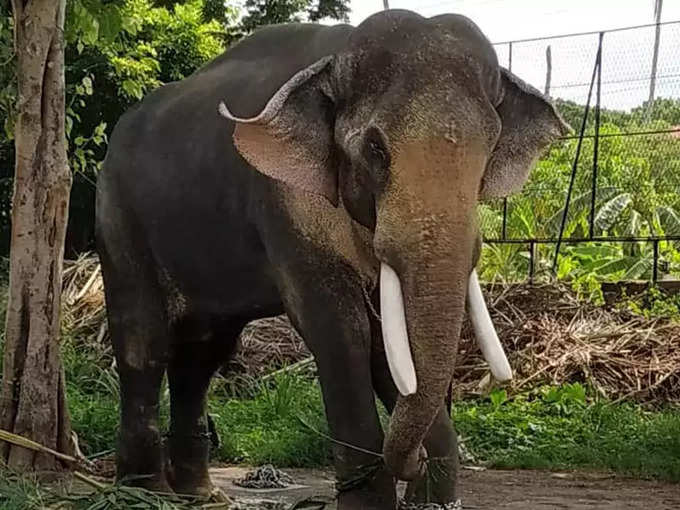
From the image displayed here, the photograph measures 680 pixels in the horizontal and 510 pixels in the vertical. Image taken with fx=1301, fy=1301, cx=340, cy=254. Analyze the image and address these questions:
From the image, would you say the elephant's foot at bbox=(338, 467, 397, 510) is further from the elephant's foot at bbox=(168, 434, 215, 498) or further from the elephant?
the elephant's foot at bbox=(168, 434, 215, 498)

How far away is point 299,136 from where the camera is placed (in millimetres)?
4191

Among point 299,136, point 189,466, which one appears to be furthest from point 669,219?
point 299,136

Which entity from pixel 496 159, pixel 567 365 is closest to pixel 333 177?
pixel 496 159

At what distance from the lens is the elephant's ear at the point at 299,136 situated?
4.16m

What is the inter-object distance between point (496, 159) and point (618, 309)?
682cm

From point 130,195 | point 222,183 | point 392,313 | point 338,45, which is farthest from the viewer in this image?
point 130,195

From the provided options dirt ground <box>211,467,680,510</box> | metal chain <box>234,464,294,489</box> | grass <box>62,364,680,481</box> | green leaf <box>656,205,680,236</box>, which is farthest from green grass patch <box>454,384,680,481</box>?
green leaf <box>656,205,680,236</box>

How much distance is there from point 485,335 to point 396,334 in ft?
1.14

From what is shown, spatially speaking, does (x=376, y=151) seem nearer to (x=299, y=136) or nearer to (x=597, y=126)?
(x=299, y=136)

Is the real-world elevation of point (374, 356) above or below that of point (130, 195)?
below

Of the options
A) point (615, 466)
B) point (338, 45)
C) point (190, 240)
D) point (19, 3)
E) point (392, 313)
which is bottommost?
point (615, 466)

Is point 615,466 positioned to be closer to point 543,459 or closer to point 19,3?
point 543,459

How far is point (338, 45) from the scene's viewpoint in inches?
182

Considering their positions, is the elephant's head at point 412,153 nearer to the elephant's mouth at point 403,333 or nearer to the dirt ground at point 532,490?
the elephant's mouth at point 403,333
